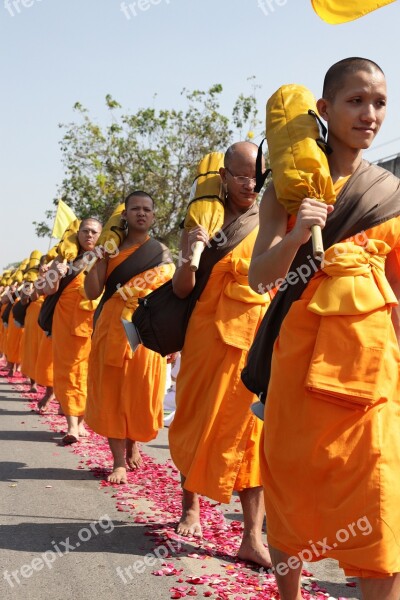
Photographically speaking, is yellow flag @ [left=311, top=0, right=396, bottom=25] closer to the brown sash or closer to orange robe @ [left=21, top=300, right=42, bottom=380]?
the brown sash

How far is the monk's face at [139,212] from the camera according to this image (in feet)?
22.4

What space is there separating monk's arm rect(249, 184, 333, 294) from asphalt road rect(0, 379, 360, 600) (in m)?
1.66

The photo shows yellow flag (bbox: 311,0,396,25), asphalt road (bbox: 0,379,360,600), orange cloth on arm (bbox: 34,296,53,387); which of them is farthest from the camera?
orange cloth on arm (bbox: 34,296,53,387)

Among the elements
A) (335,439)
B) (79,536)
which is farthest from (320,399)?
(79,536)

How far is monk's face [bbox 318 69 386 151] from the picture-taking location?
313 cm

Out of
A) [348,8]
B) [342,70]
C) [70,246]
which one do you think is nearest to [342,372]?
[342,70]

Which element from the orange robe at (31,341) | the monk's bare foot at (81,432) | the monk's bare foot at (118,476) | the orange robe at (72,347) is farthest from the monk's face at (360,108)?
the orange robe at (31,341)

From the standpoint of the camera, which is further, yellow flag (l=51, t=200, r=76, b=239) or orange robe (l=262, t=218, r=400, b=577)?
yellow flag (l=51, t=200, r=76, b=239)

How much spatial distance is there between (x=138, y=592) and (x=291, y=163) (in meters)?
2.20

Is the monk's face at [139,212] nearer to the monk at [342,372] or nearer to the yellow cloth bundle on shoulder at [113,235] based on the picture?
the yellow cloth bundle on shoulder at [113,235]

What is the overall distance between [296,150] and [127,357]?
4.04m

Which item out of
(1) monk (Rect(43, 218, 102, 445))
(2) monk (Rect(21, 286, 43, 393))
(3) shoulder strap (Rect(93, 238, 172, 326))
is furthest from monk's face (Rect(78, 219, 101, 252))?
(2) monk (Rect(21, 286, 43, 393))

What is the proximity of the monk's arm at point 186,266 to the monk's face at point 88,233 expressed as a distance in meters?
3.97

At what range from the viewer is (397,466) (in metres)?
2.83
